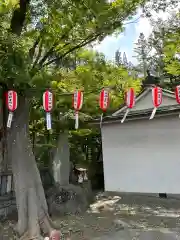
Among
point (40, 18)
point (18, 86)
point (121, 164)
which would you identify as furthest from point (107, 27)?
point (121, 164)

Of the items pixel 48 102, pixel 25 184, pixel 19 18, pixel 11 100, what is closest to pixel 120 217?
pixel 25 184

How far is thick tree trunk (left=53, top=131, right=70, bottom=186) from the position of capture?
42.9 ft

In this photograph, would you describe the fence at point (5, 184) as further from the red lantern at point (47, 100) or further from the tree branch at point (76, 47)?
the tree branch at point (76, 47)

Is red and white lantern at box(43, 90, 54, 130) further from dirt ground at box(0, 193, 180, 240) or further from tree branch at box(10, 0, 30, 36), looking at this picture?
dirt ground at box(0, 193, 180, 240)

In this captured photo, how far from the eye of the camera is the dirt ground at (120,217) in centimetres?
865

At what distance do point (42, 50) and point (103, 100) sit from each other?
3.36 m

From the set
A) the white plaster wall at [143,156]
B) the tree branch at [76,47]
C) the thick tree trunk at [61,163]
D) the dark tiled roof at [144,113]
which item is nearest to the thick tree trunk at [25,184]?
the tree branch at [76,47]

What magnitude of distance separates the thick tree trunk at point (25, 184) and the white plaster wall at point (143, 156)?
4.95 meters

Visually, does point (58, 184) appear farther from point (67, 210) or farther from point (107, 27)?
point (107, 27)

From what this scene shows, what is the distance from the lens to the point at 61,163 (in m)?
13.3

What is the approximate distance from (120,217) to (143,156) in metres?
3.24

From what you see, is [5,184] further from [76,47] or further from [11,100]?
[76,47]

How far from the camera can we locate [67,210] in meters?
10.9

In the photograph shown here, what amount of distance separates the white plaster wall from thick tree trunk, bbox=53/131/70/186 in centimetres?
187
